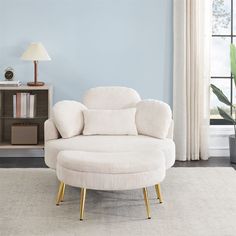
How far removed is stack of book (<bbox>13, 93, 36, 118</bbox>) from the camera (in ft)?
18.9

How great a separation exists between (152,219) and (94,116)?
1.34 m

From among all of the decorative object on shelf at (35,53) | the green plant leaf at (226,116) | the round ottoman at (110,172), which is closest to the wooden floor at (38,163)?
the green plant leaf at (226,116)

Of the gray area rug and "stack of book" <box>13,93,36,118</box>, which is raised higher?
"stack of book" <box>13,93,36,118</box>

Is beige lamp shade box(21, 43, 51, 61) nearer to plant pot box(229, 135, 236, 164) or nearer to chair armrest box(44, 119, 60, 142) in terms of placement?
chair armrest box(44, 119, 60, 142)

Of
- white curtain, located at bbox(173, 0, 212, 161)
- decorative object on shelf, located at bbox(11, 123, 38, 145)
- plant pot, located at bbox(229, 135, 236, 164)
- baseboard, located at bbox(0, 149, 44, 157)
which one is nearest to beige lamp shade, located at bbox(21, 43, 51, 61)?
decorative object on shelf, located at bbox(11, 123, 38, 145)

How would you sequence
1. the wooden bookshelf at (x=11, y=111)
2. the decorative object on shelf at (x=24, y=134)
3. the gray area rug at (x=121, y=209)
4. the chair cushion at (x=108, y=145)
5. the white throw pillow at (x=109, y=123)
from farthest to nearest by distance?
the wooden bookshelf at (x=11, y=111) < the decorative object on shelf at (x=24, y=134) < the white throw pillow at (x=109, y=123) < the chair cushion at (x=108, y=145) < the gray area rug at (x=121, y=209)

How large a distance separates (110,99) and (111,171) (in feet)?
4.81

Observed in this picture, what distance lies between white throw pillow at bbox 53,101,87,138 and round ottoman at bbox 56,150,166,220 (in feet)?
2.43

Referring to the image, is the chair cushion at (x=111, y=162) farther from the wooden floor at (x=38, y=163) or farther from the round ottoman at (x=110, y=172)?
the wooden floor at (x=38, y=163)

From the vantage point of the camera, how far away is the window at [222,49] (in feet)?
20.6

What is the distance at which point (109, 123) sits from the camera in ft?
16.1

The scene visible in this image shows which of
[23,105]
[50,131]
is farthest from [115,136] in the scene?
[23,105]

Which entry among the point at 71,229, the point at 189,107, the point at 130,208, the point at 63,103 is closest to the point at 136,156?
the point at 130,208

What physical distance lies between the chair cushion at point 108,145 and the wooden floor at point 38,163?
110cm
